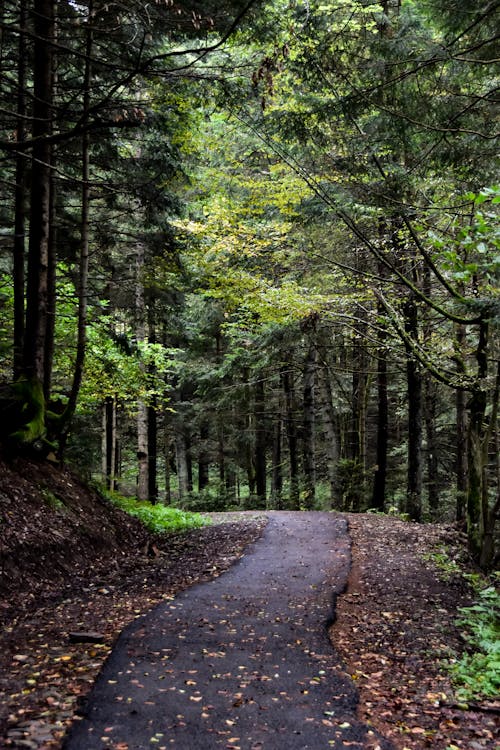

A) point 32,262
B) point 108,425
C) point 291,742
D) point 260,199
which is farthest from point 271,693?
point 108,425

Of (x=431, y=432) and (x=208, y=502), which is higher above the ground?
(x=431, y=432)

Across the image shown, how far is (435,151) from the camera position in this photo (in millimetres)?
6711

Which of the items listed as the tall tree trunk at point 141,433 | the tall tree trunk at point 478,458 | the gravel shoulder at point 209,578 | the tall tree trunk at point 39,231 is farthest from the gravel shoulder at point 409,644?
the tall tree trunk at point 141,433

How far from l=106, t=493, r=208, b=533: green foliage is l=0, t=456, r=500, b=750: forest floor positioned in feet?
2.23

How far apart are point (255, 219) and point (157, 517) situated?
7940mm

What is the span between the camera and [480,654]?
4.79m

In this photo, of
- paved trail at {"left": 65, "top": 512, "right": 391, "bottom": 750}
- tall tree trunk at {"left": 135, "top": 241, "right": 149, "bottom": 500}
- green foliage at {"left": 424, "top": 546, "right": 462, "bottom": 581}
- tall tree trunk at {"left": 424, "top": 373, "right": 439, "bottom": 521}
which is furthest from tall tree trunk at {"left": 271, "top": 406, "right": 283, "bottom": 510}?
paved trail at {"left": 65, "top": 512, "right": 391, "bottom": 750}

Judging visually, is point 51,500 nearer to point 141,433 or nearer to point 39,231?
point 39,231

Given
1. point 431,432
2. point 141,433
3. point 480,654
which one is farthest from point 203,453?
point 480,654

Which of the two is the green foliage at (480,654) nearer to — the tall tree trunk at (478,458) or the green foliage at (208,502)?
the tall tree trunk at (478,458)

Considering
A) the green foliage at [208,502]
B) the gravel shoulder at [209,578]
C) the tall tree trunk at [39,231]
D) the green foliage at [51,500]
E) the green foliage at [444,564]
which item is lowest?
the green foliage at [208,502]

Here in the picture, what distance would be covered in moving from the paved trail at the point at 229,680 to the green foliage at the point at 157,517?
14.6ft

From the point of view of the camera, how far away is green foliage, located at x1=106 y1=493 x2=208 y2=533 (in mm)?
11141

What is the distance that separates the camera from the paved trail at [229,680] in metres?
3.38
